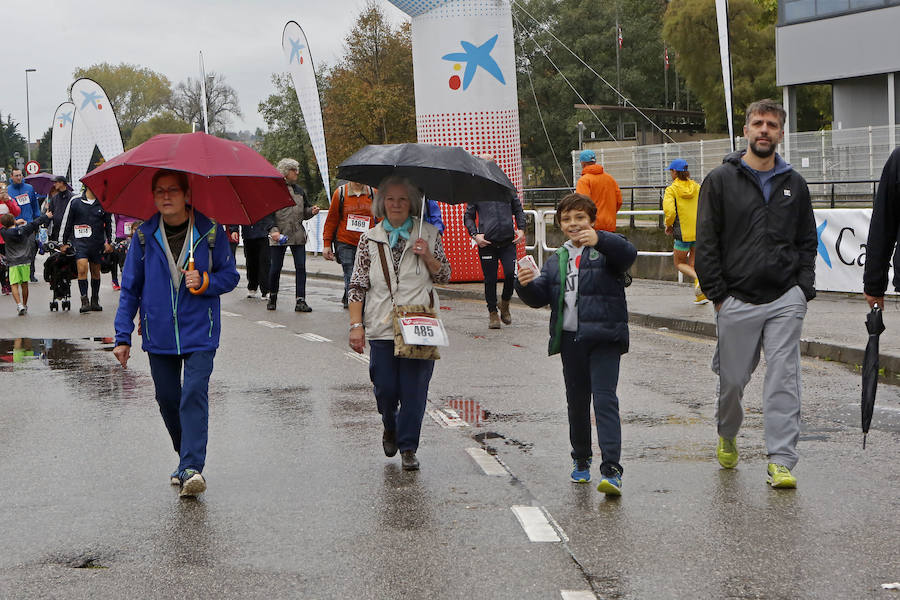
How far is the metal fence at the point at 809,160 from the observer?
3187 centimetres

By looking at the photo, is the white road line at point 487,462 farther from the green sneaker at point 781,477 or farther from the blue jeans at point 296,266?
the blue jeans at point 296,266

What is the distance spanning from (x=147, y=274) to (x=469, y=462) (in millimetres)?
2057

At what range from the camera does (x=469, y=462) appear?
24.3 feet

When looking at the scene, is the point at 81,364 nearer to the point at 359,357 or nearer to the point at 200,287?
the point at 359,357

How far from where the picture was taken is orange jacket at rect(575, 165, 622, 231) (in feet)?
51.5

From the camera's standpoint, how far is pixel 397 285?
7.01 metres

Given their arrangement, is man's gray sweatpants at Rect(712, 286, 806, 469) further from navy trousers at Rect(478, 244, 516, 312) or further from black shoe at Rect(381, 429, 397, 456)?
navy trousers at Rect(478, 244, 516, 312)

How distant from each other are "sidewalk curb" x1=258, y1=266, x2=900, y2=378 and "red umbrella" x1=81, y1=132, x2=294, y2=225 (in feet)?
19.8

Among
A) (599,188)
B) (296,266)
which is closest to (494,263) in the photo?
(599,188)

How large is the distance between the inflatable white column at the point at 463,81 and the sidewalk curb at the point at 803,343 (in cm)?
235

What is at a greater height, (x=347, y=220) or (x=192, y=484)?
(x=347, y=220)

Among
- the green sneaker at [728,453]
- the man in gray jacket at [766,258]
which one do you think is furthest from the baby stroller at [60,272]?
the man in gray jacket at [766,258]

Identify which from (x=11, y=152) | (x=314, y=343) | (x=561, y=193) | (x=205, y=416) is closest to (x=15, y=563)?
(x=205, y=416)

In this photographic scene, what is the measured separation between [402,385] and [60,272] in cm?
1199
